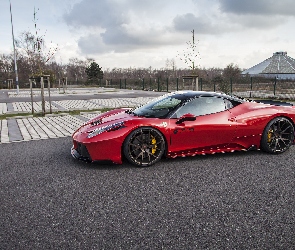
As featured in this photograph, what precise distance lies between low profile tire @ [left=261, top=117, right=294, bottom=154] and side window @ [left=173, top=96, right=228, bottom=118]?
2.96 feet

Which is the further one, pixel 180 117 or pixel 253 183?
pixel 180 117

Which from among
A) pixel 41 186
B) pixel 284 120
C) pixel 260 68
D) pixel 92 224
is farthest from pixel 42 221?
pixel 260 68

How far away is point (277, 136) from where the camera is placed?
499 centimetres

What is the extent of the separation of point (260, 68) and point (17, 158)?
66.3 metres

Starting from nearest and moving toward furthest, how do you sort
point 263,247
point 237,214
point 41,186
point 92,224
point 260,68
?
1. point 263,247
2. point 92,224
3. point 237,214
4. point 41,186
5. point 260,68

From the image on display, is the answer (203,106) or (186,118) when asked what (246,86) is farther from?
(186,118)

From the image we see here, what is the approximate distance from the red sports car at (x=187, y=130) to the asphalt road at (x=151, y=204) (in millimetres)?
231

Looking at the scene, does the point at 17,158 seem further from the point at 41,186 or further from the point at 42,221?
the point at 42,221

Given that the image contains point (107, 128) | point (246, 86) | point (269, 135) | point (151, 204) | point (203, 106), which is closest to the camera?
point (151, 204)

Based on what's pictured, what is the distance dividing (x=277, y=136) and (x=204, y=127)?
1.50m

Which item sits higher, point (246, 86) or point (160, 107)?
point (246, 86)

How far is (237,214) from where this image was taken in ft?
9.14

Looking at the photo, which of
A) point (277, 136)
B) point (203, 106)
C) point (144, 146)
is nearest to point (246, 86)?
point (277, 136)

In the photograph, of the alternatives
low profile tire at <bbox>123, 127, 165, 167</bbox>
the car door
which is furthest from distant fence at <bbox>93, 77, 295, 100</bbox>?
low profile tire at <bbox>123, 127, 165, 167</bbox>
